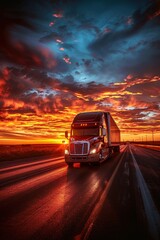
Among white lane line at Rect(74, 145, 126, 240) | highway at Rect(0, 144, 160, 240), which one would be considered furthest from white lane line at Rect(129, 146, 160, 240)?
white lane line at Rect(74, 145, 126, 240)

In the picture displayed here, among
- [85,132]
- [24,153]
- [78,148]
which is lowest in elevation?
[24,153]

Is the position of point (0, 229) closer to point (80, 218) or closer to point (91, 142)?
point (80, 218)

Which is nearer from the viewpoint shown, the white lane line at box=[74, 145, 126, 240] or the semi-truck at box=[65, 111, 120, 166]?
the white lane line at box=[74, 145, 126, 240]

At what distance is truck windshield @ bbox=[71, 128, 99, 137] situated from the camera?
15159 mm

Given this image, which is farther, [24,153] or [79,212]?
[24,153]

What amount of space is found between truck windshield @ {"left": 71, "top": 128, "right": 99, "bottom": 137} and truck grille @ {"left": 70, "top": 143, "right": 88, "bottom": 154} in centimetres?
127

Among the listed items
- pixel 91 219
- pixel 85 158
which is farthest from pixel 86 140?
pixel 91 219

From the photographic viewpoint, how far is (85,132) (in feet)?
50.5

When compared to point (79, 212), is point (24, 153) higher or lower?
lower

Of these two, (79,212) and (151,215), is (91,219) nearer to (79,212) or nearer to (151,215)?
(79,212)

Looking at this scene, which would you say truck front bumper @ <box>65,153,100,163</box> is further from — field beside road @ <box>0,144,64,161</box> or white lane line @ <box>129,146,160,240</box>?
field beside road @ <box>0,144,64,161</box>

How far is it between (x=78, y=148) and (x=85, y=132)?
5.25 ft

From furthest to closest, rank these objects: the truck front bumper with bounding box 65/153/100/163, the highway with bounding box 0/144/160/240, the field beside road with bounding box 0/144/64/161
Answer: the field beside road with bounding box 0/144/64/161 < the truck front bumper with bounding box 65/153/100/163 < the highway with bounding box 0/144/160/240

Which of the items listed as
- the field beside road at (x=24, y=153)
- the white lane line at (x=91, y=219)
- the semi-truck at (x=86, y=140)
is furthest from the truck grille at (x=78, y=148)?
the field beside road at (x=24, y=153)
